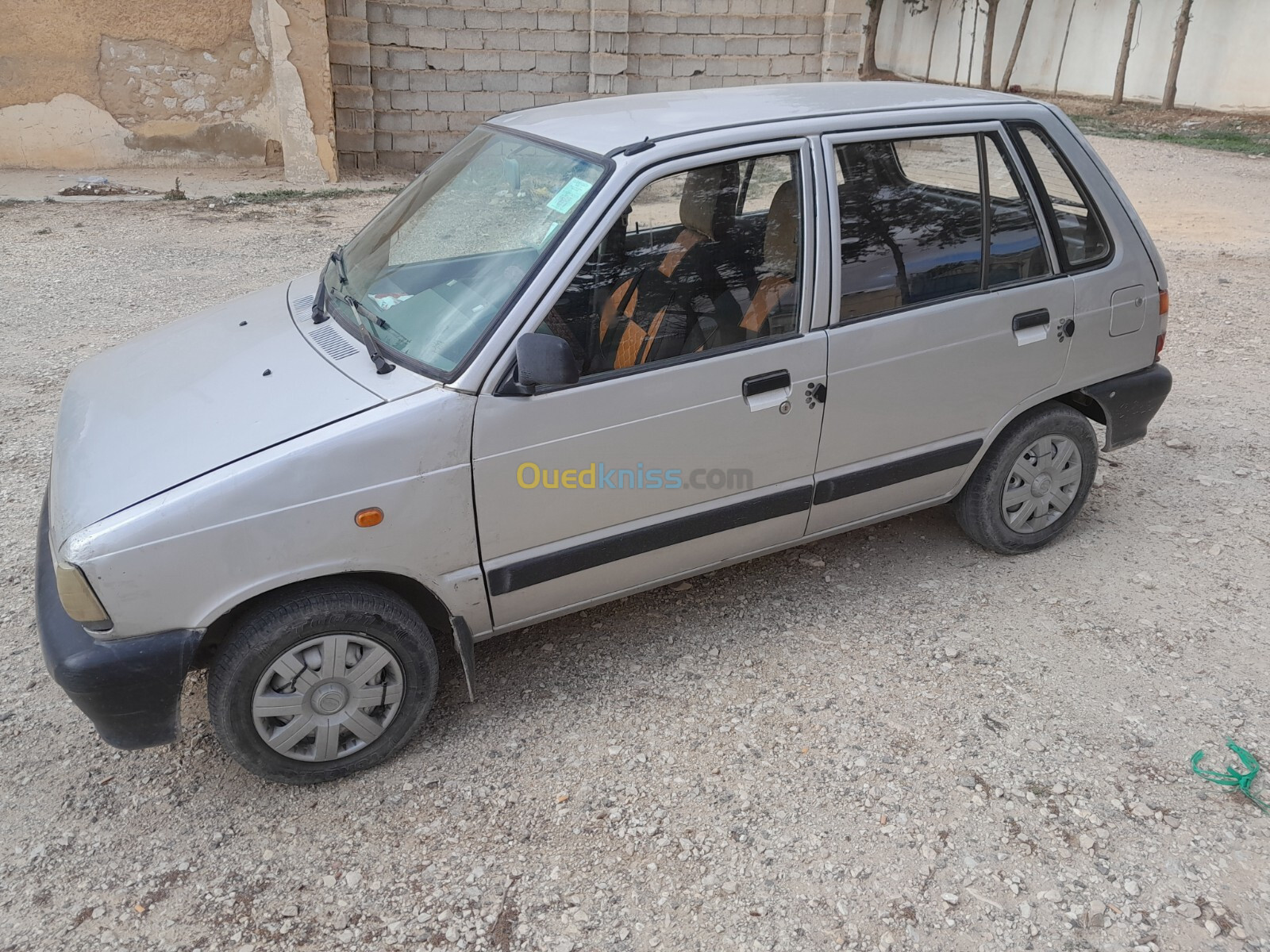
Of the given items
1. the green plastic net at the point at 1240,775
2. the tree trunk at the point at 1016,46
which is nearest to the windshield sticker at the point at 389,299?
the green plastic net at the point at 1240,775

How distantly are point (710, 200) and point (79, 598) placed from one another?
2185 millimetres

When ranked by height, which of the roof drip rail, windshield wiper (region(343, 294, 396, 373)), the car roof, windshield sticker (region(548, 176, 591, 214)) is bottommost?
windshield wiper (region(343, 294, 396, 373))

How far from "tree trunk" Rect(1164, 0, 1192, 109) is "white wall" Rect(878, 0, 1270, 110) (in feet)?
1.62

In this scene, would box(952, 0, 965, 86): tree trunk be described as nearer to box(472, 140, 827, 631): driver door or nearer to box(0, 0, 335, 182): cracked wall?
box(0, 0, 335, 182): cracked wall

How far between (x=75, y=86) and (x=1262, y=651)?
498 inches

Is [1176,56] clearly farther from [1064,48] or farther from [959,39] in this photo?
[959,39]

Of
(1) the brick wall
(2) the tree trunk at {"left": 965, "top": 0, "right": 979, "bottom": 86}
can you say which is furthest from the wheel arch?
(2) the tree trunk at {"left": 965, "top": 0, "right": 979, "bottom": 86}

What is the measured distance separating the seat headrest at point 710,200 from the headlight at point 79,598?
2033mm

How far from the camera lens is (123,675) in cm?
255

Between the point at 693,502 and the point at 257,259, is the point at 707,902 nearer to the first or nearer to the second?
the point at 693,502

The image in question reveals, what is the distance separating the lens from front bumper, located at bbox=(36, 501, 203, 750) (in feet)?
8.32

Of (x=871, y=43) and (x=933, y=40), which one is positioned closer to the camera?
(x=933, y=40)

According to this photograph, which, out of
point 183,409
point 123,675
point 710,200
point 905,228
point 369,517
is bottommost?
Result: point 123,675

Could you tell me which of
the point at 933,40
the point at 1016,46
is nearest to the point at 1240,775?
the point at 1016,46
